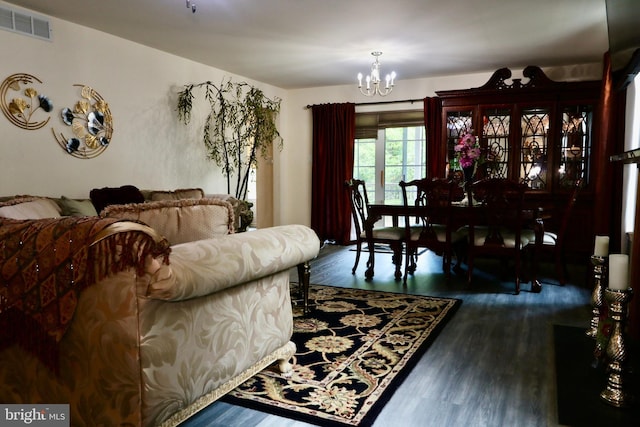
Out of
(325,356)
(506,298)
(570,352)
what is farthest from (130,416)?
(506,298)

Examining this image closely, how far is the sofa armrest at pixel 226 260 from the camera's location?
142 cm

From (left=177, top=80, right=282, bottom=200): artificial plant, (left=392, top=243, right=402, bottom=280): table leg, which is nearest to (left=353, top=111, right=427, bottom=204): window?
(left=177, top=80, right=282, bottom=200): artificial plant

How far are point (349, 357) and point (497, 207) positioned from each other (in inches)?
84.4

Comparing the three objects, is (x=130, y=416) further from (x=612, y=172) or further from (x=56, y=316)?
(x=612, y=172)

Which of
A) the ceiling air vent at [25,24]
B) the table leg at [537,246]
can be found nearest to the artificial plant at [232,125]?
the ceiling air vent at [25,24]

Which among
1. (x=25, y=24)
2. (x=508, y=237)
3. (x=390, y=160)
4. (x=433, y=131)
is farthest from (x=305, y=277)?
(x=390, y=160)

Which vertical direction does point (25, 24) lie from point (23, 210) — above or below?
above

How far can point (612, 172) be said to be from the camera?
166 inches

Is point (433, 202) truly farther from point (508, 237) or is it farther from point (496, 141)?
point (496, 141)

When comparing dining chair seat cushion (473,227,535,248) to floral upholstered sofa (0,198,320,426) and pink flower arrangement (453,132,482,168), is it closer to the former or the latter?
pink flower arrangement (453,132,482,168)

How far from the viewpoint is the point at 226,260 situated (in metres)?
1.64

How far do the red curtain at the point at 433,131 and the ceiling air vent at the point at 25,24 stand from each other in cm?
453

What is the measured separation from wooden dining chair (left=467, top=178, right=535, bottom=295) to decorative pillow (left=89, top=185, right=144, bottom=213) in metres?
3.11

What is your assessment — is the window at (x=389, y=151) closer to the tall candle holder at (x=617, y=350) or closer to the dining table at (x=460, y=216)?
the dining table at (x=460, y=216)
